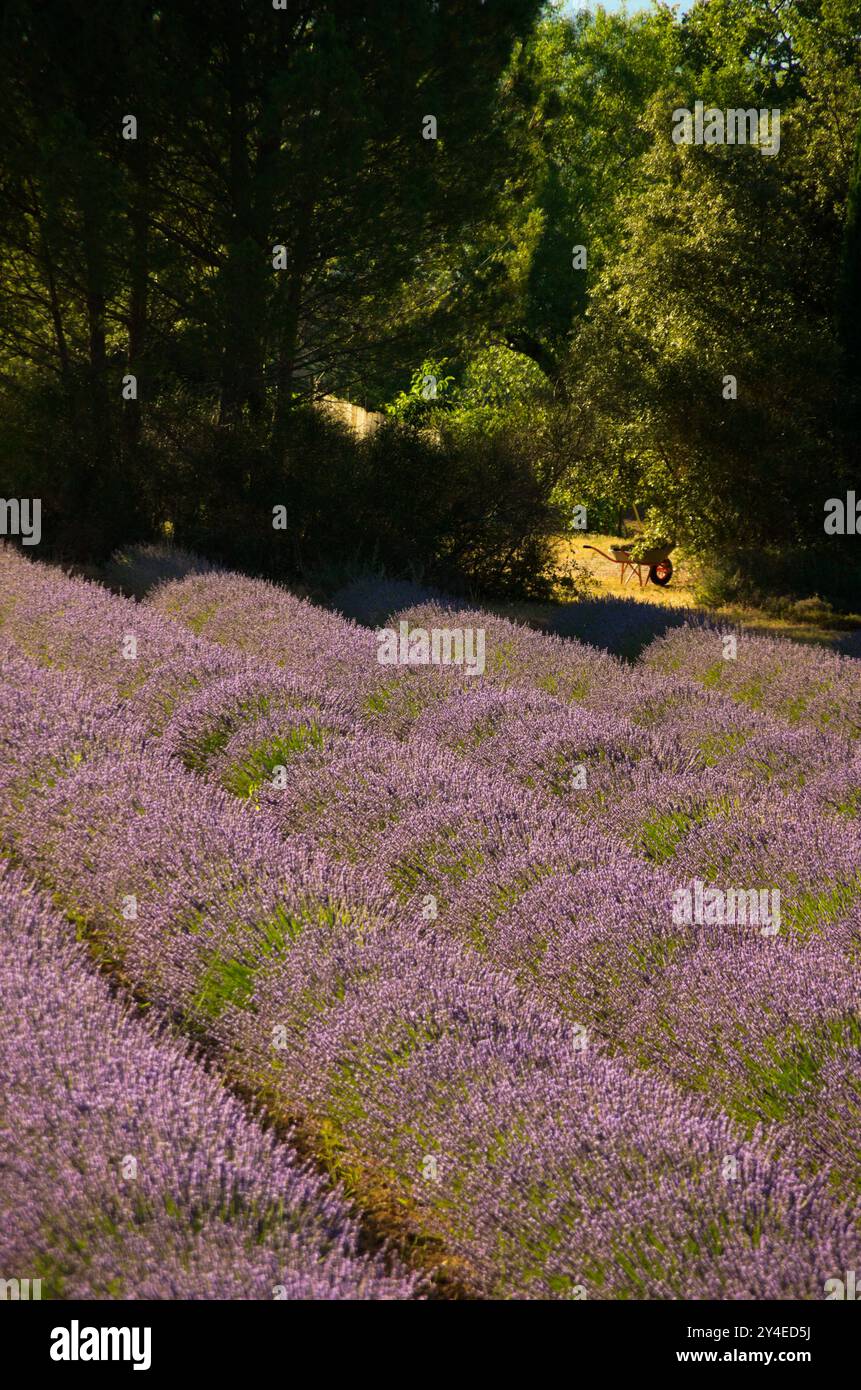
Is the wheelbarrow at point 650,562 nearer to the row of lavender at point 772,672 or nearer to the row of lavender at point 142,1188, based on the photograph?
the row of lavender at point 772,672

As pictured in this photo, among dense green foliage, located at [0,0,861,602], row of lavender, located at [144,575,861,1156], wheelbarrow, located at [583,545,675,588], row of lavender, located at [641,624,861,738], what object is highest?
dense green foliage, located at [0,0,861,602]

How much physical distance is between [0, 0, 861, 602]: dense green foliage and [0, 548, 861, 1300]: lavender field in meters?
6.13

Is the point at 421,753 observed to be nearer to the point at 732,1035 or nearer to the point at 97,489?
the point at 732,1035

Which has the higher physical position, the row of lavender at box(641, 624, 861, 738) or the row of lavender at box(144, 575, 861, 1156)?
the row of lavender at box(641, 624, 861, 738)

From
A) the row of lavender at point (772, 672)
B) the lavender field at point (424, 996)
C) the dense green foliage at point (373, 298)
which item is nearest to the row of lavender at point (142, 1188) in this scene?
the lavender field at point (424, 996)

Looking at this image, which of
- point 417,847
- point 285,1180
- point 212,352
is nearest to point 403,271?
point 212,352

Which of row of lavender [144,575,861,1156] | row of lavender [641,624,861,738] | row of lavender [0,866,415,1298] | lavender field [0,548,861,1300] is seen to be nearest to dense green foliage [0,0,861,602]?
row of lavender [641,624,861,738]

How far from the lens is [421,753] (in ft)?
14.1

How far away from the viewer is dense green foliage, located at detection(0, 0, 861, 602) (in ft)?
34.3

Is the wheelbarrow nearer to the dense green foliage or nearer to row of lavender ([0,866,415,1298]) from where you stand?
the dense green foliage

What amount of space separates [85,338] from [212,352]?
9.46 feet

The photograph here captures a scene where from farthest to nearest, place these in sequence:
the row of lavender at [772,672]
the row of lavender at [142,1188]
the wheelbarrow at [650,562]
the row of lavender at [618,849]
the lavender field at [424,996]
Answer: the wheelbarrow at [650,562] < the row of lavender at [772,672] < the row of lavender at [618,849] < the lavender field at [424,996] < the row of lavender at [142,1188]

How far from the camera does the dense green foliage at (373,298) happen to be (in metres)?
10.5

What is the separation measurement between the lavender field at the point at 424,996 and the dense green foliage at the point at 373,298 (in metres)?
6.13
